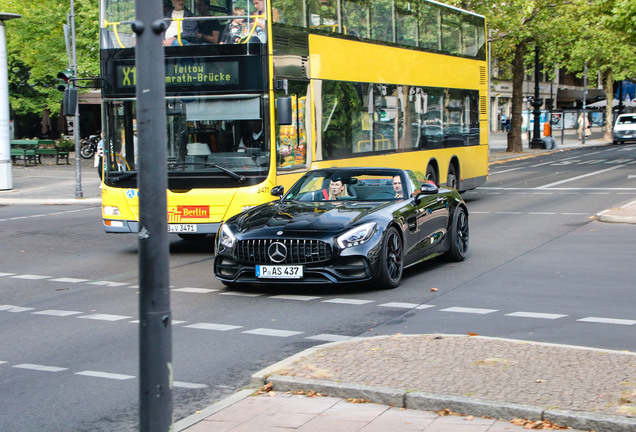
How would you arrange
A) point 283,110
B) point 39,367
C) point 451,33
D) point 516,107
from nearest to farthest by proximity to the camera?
point 39,367
point 283,110
point 451,33
point 516,107

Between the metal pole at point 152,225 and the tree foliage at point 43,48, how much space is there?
107ft

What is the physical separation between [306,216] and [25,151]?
106ft

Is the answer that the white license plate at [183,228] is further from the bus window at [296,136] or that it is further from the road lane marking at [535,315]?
the road lane marking at [535,315]

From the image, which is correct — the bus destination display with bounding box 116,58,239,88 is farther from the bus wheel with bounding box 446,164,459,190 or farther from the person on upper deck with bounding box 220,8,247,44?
the bus wheel with bounding box 446,164,459,190

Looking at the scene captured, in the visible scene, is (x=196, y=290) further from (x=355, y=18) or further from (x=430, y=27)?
(x=430, y=27)

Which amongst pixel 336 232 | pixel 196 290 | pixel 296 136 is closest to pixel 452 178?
pixel 296 136

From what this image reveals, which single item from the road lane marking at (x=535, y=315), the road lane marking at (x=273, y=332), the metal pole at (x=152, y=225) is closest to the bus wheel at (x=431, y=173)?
the road lane marking at (x=535, y=315)

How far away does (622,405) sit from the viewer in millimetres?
5219

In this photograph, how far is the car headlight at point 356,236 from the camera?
995 cm

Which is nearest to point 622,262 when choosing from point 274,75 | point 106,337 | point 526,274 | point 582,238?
point 526,274

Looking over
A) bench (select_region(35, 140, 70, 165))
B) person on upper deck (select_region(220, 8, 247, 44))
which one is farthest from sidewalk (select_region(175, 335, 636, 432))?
bench (select_region(35, 140, 70, 165))

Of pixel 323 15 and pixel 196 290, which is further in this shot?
pixel 323 15

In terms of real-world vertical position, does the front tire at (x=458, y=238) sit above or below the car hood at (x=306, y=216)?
below

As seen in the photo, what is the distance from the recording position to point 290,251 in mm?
10000
